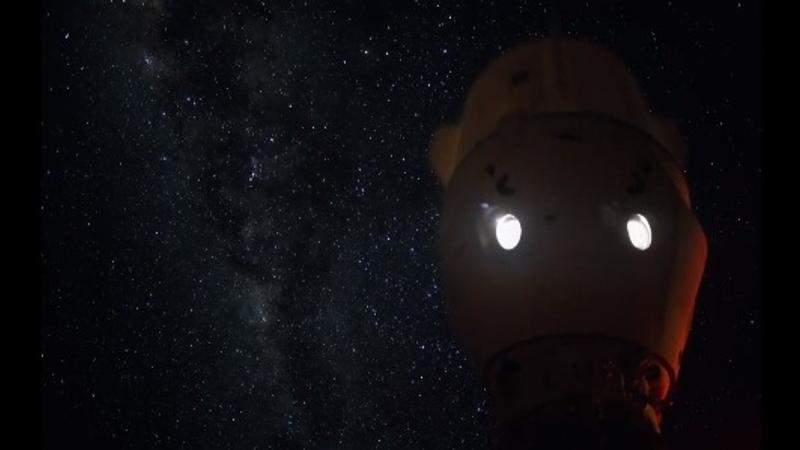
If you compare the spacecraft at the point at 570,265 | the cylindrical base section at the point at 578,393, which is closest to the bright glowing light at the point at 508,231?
the spacecraft at the point at 570,265

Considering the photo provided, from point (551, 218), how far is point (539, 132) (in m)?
1.09

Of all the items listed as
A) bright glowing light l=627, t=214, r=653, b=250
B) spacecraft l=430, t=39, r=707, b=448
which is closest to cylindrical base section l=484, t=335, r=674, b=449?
spacecraft l=430, t=39, r=707, b=448

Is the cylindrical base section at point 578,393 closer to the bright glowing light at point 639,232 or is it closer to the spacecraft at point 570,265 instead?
the spacecraft at point 570,265

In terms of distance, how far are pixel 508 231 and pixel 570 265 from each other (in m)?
0.76

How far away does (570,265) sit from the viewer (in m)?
10.5

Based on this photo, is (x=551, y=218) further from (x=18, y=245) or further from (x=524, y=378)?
(x=18, y=245)

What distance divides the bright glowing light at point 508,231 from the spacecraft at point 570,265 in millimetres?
15

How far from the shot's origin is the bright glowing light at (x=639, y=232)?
10.8 m

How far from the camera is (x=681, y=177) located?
12.0 metres

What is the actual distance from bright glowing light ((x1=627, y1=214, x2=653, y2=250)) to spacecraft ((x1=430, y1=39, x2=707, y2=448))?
0.5 inches

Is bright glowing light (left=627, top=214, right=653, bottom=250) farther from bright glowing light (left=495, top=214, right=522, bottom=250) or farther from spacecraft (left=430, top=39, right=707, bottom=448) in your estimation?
bright glowing light (left=495, top=214, right=522, bottom=250)

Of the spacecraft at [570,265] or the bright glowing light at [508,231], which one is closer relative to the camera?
the spacecraft at [570,265]

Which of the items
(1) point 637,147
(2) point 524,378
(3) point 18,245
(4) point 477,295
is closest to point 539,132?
(1) point 637,147

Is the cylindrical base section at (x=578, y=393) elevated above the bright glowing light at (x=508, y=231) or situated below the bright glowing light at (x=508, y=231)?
below
